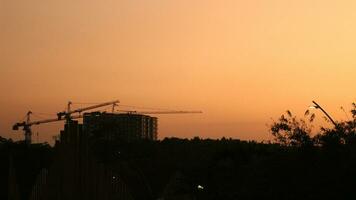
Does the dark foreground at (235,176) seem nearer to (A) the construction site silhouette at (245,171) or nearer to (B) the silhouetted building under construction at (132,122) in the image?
(A) the construction site silhouette at (245,171)

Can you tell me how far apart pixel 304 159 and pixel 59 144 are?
41.4 feet

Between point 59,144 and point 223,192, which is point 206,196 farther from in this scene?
point 59,144

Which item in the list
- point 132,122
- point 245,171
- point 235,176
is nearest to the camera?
point 245,171

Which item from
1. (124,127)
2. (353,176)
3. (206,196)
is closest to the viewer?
(353,176)

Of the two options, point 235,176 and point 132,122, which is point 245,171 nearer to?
point 235,176

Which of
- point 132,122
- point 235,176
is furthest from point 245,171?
point 132,122

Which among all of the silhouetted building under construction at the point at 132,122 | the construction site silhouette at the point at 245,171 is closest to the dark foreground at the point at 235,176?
the construction site silhouette at the point at 245,171

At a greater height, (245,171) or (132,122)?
(132,122)

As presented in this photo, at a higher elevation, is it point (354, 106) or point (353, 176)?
point (354, 106)

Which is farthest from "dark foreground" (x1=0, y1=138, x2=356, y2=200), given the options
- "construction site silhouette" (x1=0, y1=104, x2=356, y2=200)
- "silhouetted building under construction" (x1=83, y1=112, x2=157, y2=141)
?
"silhouetted building under construction" (x1=83, y1=112, x2=157, y2=141)

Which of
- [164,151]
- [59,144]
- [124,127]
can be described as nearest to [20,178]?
[164,151]

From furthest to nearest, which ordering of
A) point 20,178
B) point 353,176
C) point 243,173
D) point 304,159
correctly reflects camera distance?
point 20,178, point 243,173, point 304,159, point 353,176

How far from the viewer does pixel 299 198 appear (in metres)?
17.2

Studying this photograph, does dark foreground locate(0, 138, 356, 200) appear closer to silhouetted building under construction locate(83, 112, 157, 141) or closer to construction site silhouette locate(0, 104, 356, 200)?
construction site silhouette locate(0, 104, 356, 200)
